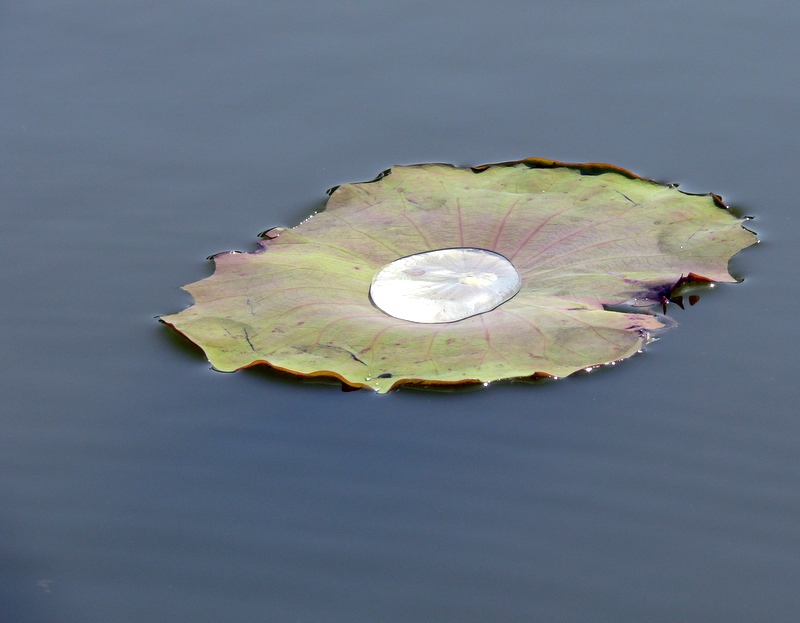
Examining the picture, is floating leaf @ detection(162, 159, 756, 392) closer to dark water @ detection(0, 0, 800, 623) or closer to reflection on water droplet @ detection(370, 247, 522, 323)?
reflection on water droplet @ detection(370, 247, 522, 323)

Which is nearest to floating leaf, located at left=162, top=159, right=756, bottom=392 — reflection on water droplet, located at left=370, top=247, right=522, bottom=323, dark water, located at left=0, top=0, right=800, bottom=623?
reflection on water droplet, located at left=370, top=247, right=522, bottom=323

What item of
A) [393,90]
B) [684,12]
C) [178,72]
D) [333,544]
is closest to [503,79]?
[393,90]

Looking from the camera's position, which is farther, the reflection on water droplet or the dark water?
the reflection on water droplet

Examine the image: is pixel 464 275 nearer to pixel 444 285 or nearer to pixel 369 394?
pixel 444 285

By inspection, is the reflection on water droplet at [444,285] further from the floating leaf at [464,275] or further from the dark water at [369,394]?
the dark water at [369,394]

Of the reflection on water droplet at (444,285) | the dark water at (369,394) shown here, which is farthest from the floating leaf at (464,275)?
the dark water at (369,394)
